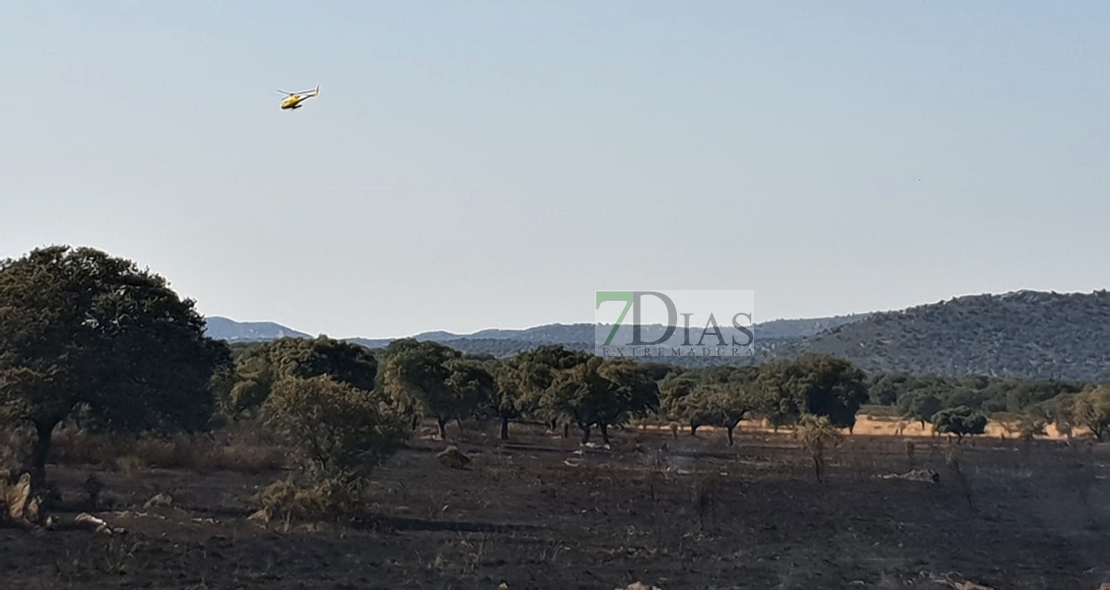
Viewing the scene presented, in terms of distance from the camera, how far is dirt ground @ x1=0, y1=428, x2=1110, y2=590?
62.1ft

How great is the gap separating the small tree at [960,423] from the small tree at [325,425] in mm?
53053

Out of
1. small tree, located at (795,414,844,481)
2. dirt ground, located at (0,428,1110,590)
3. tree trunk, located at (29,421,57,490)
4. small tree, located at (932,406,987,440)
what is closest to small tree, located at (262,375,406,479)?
dirt ground, located at (0,428,1110,590)

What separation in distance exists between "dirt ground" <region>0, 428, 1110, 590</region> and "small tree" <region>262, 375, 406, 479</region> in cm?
143

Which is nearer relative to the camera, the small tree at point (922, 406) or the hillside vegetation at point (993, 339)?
the small tree at point (922, 406)

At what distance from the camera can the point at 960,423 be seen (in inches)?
Answer: 2913

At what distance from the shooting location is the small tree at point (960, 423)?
73.7 m

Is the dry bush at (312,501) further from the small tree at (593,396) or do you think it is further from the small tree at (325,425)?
the small tree at (593,396)

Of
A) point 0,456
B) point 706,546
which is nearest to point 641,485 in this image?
point 706,546

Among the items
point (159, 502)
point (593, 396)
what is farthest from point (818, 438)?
point (159, 502)

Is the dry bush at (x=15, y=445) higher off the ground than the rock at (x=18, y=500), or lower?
higher

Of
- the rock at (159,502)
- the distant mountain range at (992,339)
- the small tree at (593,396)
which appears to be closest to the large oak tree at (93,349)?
the rock at (159,502)

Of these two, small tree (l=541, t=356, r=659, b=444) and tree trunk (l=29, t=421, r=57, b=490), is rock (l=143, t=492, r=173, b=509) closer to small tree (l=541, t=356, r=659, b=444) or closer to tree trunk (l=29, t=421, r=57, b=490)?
tree trunk (l=29, t=421, r=57, b=490)

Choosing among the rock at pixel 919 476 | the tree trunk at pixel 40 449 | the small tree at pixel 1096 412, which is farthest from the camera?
the small tree at pixel 1096 412

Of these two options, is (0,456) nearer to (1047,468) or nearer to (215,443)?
(215,443)
